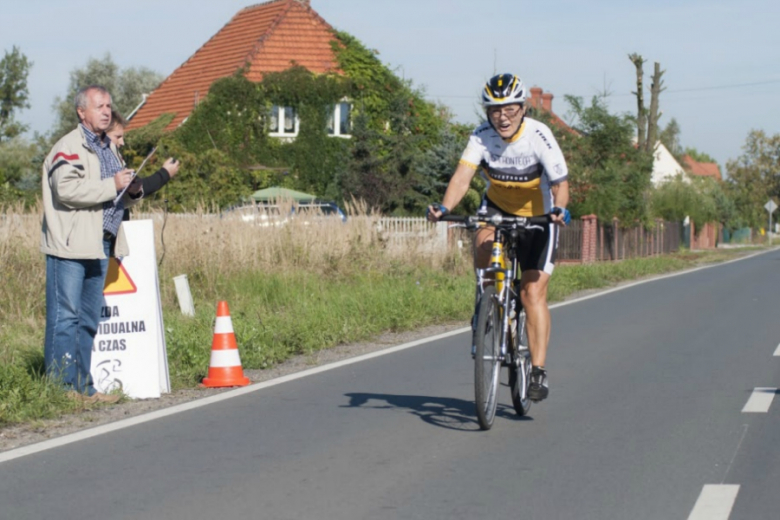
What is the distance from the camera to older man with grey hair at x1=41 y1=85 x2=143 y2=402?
25.6ft

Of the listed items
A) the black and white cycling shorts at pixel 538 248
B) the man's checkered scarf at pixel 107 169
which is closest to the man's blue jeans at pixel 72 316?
the man's checkered scarf at pixel 107 169

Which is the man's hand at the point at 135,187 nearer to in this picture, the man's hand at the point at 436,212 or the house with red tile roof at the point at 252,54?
the man's hand at the point at 436,212

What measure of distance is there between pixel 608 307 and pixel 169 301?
6.58 meters

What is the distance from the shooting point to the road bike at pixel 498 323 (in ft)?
22.3

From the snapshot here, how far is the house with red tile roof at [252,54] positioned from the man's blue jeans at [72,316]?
33229mm

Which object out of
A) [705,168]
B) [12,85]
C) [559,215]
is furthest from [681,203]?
[705,168]

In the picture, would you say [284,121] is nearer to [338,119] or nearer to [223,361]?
[338,119]

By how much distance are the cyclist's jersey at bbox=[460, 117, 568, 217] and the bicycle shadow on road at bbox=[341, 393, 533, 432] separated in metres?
1.40

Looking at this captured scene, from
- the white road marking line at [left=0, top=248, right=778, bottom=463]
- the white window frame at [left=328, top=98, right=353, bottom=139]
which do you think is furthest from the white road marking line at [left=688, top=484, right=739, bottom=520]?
the white window frame at [left=328, top=98, right=353, bottom=139]

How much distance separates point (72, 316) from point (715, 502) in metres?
4.36

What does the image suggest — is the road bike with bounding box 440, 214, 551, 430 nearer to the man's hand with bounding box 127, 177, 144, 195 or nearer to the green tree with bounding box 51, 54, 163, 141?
the man's hand with bounding box 127, 177, 144, 195

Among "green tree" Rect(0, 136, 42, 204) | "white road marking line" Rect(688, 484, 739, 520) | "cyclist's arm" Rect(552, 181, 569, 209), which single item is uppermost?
"green tree" Rect(0, 136, 42, 204)

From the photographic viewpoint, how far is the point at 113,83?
78375 mm

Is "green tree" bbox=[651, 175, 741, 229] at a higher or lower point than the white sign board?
higher
